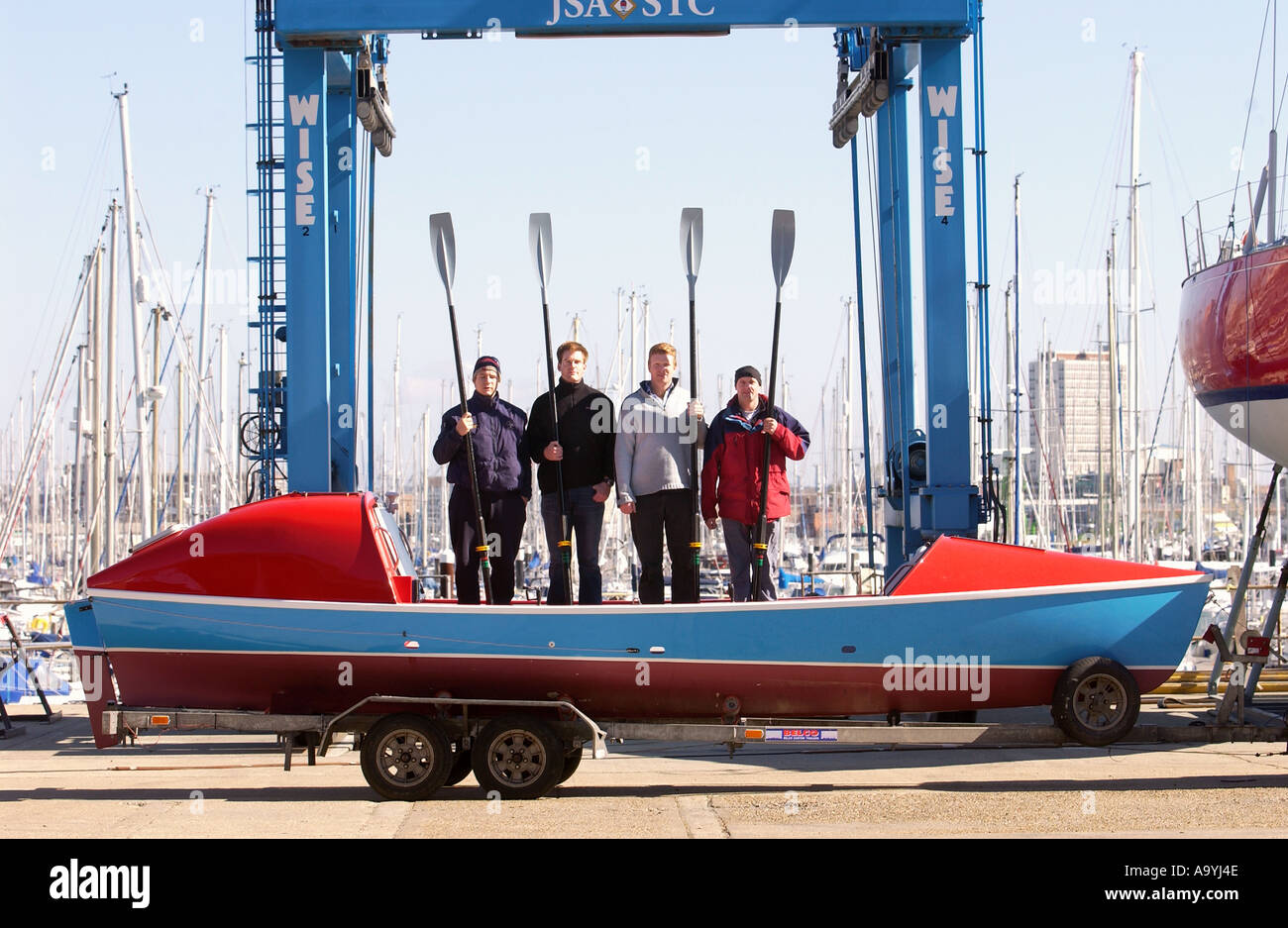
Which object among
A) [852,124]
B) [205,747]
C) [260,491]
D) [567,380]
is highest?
[852,124]

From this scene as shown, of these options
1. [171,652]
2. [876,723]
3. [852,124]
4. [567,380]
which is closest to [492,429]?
[567,380]

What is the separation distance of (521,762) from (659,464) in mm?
2421

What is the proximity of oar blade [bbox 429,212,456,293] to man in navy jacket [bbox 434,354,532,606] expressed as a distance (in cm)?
70

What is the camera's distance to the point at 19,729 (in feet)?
42.6

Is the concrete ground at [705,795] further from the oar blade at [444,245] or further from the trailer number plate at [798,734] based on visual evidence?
the oar blade at [444,245]

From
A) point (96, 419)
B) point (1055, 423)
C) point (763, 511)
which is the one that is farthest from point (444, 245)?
point (1055, 423)

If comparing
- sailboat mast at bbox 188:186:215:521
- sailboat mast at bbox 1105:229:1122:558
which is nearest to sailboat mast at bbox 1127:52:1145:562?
sailboat mast at bbox 1105:229:1122:558

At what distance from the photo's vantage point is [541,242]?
431 inches

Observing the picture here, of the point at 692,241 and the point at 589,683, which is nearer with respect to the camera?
the point at 589,683

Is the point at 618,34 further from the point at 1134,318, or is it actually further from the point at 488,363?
the point at 1134,318

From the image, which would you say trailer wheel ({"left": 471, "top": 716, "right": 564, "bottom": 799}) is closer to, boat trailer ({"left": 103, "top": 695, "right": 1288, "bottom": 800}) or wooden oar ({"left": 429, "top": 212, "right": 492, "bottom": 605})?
boat trailer ({"left": 103, "top": 695, "right": 1288, "bottom": 800})

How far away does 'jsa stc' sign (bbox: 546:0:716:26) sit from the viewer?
441 inches
